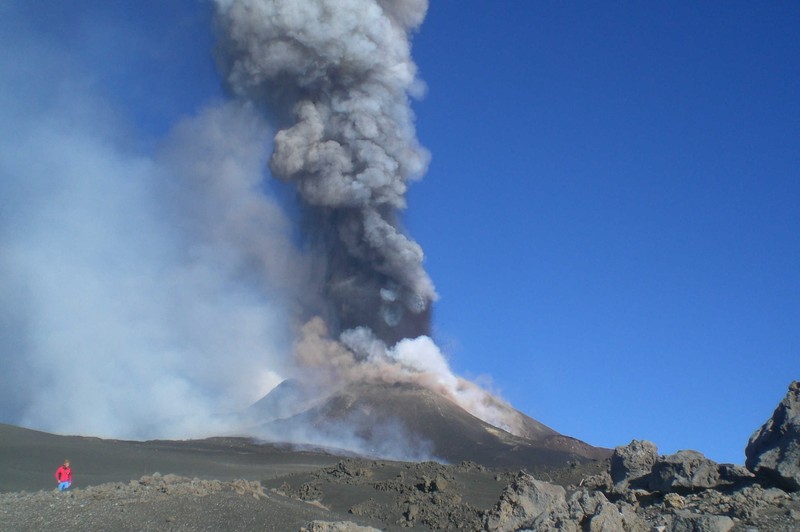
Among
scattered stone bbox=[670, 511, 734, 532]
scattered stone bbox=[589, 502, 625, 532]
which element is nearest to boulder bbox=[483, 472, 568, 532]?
scattered stone bbox=[589, 502, 625, 532]

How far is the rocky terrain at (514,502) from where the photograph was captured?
9898 millimetres

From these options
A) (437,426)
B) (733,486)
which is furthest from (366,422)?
(733,486)

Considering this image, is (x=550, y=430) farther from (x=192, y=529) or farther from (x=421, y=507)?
(x=192, y=529)

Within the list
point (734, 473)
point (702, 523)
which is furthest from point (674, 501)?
point (702, 523)

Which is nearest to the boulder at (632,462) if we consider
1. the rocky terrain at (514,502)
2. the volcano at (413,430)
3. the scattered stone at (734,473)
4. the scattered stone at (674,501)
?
the rocky terrain at (514,502)

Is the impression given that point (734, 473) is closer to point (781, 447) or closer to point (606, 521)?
point (781, 447)

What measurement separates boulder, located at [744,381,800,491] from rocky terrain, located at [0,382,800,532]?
0.02 m

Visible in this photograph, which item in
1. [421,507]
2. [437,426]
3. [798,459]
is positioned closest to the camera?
[798,459]

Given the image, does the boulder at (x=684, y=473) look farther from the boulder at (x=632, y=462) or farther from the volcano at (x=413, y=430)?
the volcano at (x=413, y=430)

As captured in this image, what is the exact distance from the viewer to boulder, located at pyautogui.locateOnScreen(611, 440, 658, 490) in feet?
48.2

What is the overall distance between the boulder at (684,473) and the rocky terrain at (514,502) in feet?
0.05

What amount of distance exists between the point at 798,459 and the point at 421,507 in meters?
11.3

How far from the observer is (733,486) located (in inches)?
449

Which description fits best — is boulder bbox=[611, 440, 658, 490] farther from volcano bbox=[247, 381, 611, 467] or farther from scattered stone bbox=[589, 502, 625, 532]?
volcano bbox=[247, 381, 611, 467]
